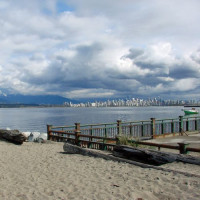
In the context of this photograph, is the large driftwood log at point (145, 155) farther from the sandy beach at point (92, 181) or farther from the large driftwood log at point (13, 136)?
the large driftwood log at point (13, 136)

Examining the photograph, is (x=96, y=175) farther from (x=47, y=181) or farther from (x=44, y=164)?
(x=44, y=164)

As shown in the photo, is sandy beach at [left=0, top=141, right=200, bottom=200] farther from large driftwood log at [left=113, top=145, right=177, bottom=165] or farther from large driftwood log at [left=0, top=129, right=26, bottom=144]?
large driftwood log at [left=0, top=129, right=26, bottom=144]

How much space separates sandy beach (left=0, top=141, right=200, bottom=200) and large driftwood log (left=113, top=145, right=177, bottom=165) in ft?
1.15

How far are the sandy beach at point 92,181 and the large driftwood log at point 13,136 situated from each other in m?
5.31

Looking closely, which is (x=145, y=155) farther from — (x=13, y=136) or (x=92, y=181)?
(x=13, y=136)

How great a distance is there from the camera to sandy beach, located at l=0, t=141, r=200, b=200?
5930mm

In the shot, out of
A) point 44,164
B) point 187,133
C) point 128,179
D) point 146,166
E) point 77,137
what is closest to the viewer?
point 128,179

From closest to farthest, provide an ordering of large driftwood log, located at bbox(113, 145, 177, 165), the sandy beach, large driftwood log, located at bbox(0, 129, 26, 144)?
1. the sandy beach
2. large driftwood log, located at bbox(113, 145, 177, 165)
3. large driftwood log, located at bbox(0, 129, 26, 144)

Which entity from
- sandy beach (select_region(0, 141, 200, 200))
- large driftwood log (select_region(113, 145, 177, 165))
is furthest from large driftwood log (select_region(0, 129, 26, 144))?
large driftwood log (select_region(113, 145, 177, 165))

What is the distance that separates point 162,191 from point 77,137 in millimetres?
8427

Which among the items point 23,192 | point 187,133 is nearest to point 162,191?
point 23,192

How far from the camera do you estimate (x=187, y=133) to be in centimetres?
1916

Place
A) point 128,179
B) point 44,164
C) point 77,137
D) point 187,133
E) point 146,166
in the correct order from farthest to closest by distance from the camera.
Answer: point 187,133
point 77,137
point 44,164
point 146,166
point 128,179

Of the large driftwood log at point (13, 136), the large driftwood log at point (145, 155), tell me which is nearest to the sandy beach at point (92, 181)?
the large driftwood log at point (145, 155)
